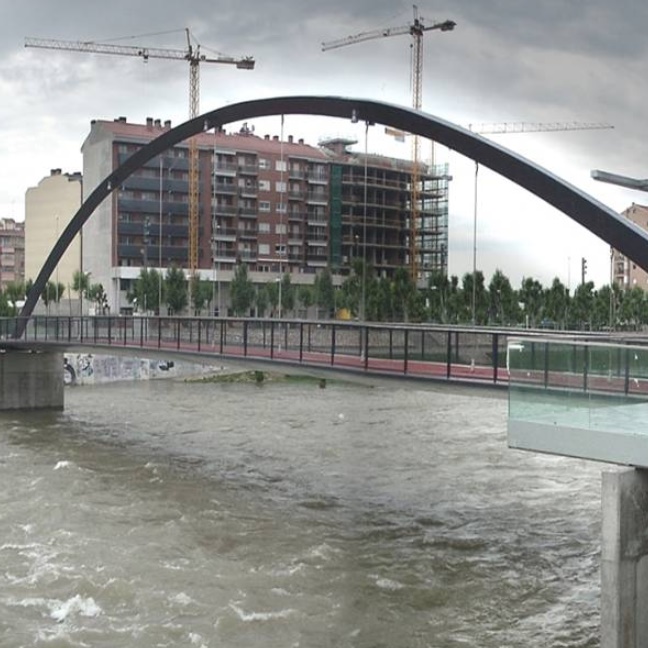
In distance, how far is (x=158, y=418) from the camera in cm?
4259

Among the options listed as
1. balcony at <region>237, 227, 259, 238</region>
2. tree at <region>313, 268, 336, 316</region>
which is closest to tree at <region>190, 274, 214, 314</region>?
tree at <region>313, 268, 336, 316</region>

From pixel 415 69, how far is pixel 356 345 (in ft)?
310

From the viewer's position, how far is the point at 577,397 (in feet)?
43.4

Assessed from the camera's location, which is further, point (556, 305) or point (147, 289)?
point (147, 289)

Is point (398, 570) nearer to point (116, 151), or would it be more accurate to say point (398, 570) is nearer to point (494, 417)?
point (494, 417)

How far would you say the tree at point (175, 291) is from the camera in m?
88.4

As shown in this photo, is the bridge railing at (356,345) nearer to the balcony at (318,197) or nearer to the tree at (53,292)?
the tree at (53,292)

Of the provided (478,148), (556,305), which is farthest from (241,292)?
(478,148)

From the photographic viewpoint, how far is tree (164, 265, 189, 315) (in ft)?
290

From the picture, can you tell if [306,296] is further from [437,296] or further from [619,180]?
[619,180]

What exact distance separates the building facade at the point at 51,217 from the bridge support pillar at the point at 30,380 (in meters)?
62.8

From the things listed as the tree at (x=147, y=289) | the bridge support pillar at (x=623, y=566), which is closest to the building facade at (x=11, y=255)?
the tree at (x=147, y=289)

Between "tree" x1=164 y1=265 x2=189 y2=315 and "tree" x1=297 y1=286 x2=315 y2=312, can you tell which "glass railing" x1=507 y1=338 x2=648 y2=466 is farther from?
"tree" x1=297 y1=286 x2=315 y2=312

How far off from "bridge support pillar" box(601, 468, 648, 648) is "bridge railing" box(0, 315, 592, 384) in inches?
257
